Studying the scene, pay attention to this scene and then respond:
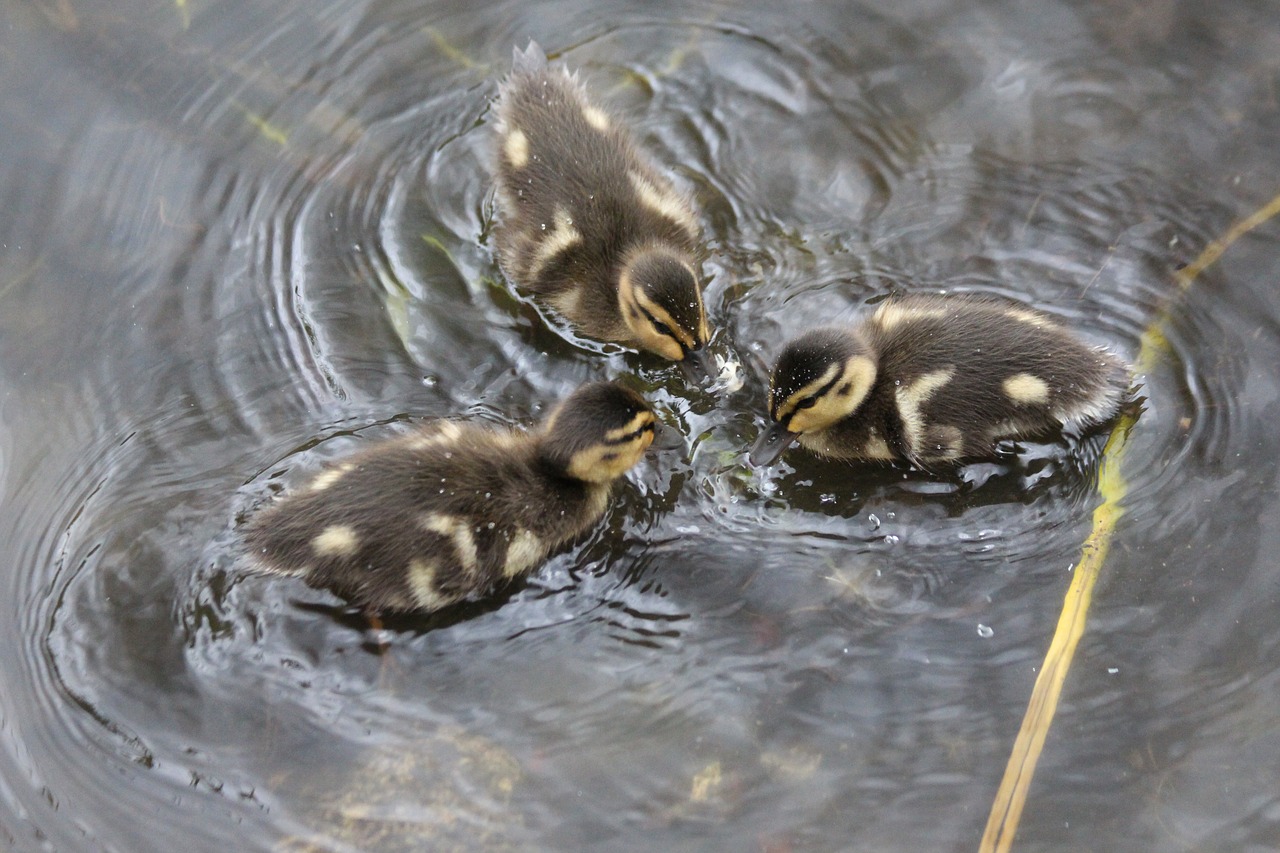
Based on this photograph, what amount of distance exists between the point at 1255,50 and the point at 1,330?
3.37 m

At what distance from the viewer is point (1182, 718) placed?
2.19 m

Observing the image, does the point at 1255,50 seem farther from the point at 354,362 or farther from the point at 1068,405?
the point at 354,362

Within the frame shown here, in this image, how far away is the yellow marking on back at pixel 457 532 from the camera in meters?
2.34

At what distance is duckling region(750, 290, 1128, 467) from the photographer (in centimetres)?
251

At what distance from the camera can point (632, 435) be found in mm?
2412

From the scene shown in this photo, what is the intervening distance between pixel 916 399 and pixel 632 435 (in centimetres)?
65

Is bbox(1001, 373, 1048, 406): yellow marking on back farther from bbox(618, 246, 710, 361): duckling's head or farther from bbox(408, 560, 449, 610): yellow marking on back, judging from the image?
bbox(408, 560, 449, 610): yellow marking on back

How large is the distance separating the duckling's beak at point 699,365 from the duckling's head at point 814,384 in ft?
0.79

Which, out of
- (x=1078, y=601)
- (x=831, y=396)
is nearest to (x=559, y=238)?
(x=831, y=396)

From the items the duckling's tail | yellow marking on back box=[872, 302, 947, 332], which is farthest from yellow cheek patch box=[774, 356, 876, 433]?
the duckling's tail

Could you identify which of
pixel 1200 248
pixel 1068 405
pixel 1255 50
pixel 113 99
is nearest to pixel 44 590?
pixel 113 99

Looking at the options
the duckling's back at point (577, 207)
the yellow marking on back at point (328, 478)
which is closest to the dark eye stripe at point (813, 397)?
the duckling's back at point (577, 207)

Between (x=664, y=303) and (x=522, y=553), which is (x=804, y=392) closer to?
(x=664, y=303)

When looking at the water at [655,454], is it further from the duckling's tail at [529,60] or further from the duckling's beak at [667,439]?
the duckling's tail at [529,60]
